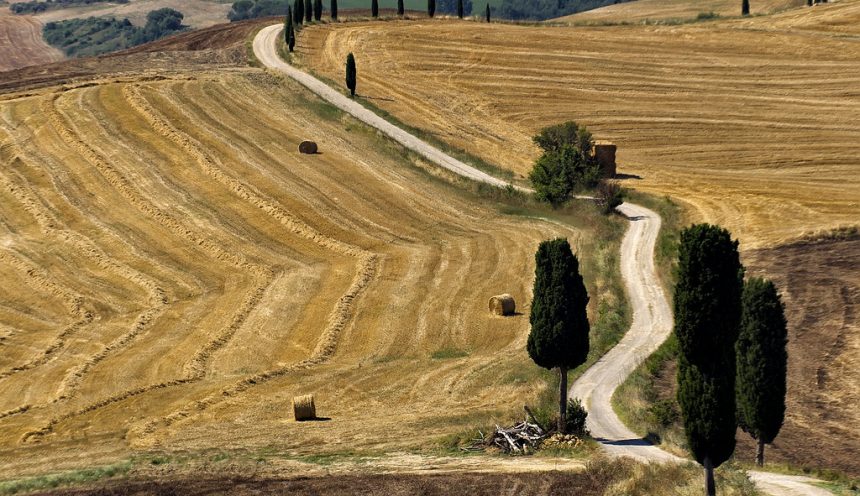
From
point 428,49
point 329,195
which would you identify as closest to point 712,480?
point 329,195

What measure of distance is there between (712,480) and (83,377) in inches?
1010

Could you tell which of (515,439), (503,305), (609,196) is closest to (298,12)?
(609,196)

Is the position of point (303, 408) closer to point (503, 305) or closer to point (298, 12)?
point (503, 305)

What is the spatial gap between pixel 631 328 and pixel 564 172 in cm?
2357

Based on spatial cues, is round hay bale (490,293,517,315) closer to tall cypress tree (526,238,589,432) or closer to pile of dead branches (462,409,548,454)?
tall cypress tree (526,238,589,432)

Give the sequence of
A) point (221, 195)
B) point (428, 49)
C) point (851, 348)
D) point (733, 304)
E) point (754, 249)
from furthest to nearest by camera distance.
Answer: point (428, 49) < point (221, 195) < point (754, 249) < point (851, 348) < point (733, 304)

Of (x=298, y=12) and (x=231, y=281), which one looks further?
(x=298, y=12)

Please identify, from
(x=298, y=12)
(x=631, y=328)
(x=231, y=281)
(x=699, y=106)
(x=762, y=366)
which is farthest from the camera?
(x=298, y=12)

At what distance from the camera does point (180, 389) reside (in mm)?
43844

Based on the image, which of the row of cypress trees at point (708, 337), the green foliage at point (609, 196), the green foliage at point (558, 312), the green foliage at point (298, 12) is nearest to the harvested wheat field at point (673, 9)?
the green foliage at point (298, 12)

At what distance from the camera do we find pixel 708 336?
99.4 ft

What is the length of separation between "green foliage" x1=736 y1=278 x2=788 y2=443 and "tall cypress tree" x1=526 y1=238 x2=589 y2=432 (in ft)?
17.5

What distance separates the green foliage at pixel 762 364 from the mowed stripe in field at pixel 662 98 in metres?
28.3

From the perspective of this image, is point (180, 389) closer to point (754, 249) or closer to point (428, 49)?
point (754, 249)
